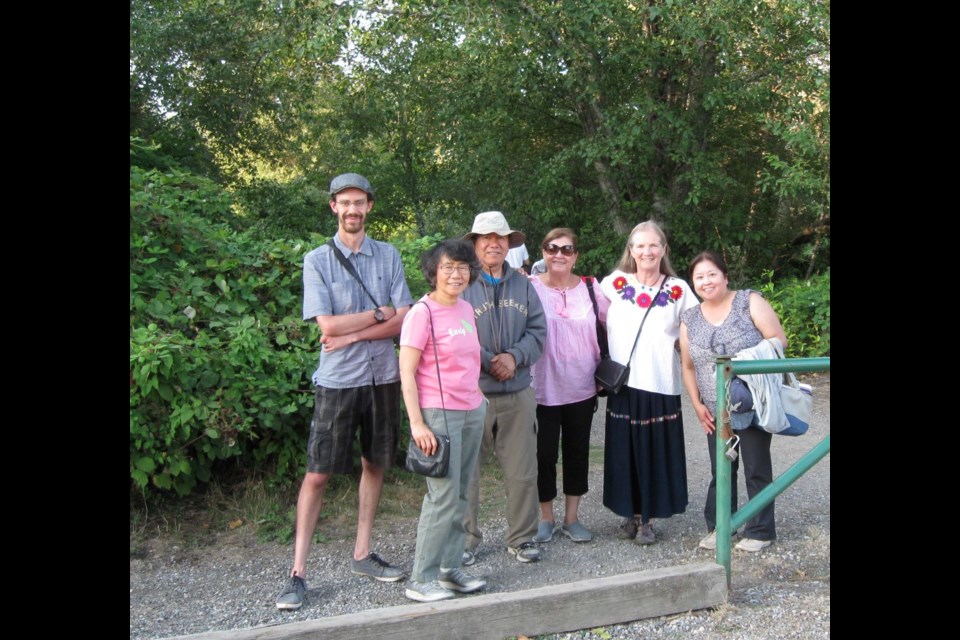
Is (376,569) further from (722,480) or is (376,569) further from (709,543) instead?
(709,543)

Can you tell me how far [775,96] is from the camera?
12.4m

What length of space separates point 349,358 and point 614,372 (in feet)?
5.00

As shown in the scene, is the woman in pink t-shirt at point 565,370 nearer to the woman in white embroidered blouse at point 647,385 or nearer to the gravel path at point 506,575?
the woman in white embroidered blouse at point 647,385

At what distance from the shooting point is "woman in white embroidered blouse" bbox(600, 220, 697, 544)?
4.90 m

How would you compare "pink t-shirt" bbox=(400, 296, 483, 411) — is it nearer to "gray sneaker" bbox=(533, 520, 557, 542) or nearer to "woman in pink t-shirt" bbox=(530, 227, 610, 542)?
"woman in pink t-shirt" bbox=(530, 227, 610, 542)

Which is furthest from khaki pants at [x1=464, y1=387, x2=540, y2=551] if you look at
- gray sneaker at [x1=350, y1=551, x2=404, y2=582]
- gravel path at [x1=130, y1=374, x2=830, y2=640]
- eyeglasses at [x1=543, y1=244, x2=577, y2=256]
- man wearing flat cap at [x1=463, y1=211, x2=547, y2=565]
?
eyeglasses at [x1=543, y1=244, x2=577, y2=256]

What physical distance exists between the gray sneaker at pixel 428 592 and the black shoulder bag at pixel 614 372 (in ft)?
4.79

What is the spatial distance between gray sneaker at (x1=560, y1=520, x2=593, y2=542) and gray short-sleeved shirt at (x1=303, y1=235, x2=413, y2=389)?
1538 millimetres

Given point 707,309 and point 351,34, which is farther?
point 351,34

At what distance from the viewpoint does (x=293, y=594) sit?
410cm

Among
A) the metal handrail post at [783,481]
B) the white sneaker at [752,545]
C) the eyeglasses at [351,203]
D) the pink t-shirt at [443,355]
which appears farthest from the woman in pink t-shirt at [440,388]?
the white sneaker at [752,545]
